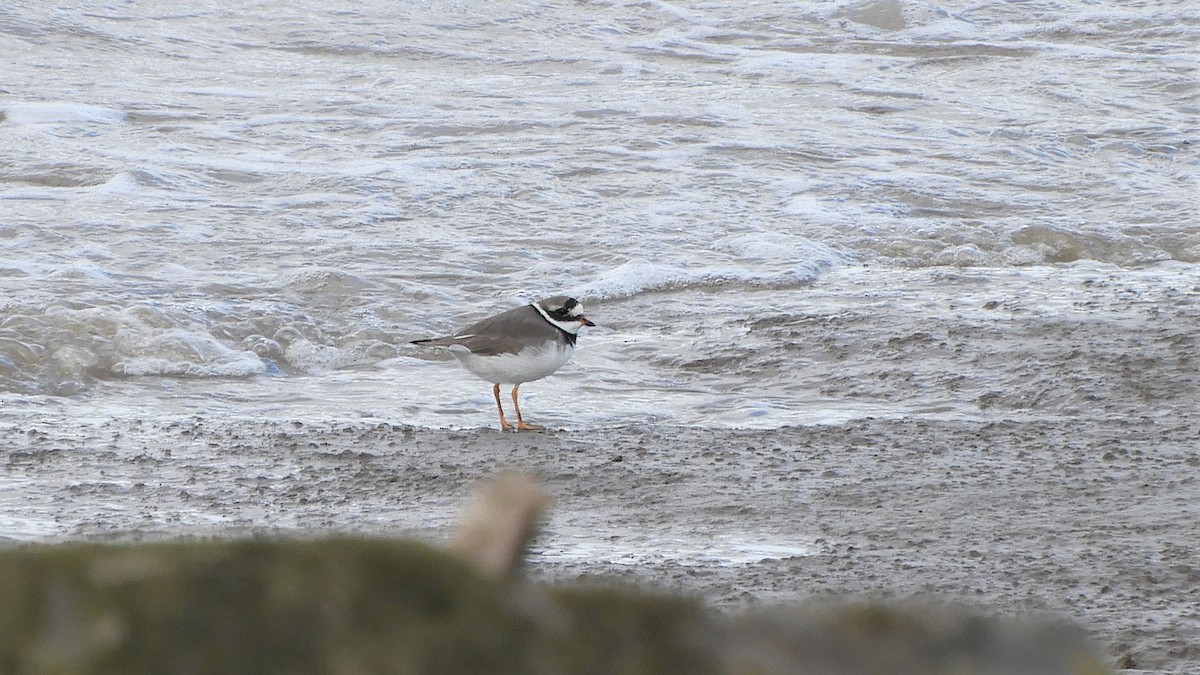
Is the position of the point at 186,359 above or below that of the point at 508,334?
below

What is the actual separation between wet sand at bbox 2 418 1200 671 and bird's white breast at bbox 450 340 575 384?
1.03 ft

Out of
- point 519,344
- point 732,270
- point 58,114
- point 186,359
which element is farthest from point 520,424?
point 58,114

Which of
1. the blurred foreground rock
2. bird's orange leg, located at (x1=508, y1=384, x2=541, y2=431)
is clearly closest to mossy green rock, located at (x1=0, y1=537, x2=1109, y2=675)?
the blurred foreground rock

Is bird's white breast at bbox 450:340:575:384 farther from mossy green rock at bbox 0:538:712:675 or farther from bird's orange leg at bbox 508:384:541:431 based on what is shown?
mossy green rock at bbox 0:538:712:675

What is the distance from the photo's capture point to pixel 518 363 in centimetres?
646

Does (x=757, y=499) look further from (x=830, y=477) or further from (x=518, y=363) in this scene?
(x=518, y=363)

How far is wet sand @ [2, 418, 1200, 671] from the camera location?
4.18 meters

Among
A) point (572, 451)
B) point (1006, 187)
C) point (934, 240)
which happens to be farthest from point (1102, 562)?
point (1006, 187)

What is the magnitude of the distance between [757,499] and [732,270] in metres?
3.96

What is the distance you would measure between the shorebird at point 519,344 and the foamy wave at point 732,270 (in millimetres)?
1844

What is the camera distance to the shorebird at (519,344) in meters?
6.46

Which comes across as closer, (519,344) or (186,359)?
(519,344)

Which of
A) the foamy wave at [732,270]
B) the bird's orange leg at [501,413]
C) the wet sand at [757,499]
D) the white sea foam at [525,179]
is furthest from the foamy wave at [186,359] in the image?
the foamy wave at [732,270]

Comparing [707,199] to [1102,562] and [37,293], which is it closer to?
[37,293]
